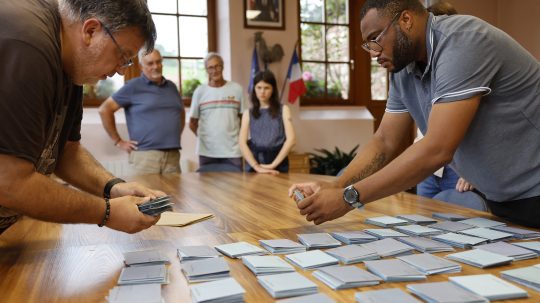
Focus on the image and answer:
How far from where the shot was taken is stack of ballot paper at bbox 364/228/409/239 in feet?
4.24

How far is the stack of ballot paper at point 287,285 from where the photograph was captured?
2.86 ft

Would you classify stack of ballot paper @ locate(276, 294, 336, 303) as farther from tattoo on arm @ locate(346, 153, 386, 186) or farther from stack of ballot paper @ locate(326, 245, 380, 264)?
tattoo on arm @ locate(346, 153, 386, 186)

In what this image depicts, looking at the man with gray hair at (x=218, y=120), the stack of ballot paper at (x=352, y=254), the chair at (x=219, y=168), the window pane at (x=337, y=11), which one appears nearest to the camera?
the stack of ballot paper at (x=352, y=254)

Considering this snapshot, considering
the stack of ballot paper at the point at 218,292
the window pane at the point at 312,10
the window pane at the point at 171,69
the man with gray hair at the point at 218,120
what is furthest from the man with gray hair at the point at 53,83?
the window pane at the point at 312,10

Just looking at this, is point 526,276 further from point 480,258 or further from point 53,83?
point 53,83

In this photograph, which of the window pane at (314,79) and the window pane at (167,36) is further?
the window pane at (314,79)

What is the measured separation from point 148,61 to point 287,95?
204 cm

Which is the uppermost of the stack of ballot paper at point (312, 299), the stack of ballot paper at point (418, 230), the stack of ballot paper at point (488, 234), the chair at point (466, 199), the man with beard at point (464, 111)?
the man with beard at point (464, 111)

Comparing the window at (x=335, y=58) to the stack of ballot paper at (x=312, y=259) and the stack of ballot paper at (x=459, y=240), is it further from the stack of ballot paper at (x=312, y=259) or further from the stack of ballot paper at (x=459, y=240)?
the stack of ballot paper at (x=312, y=259)

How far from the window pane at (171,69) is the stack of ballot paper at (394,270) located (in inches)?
180

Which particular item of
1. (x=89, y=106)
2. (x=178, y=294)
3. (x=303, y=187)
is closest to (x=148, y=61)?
(x=89, y=106)

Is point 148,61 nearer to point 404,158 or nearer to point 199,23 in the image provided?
point 199,23

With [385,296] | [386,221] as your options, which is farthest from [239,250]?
[386,221]

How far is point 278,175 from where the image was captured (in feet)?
10.2
